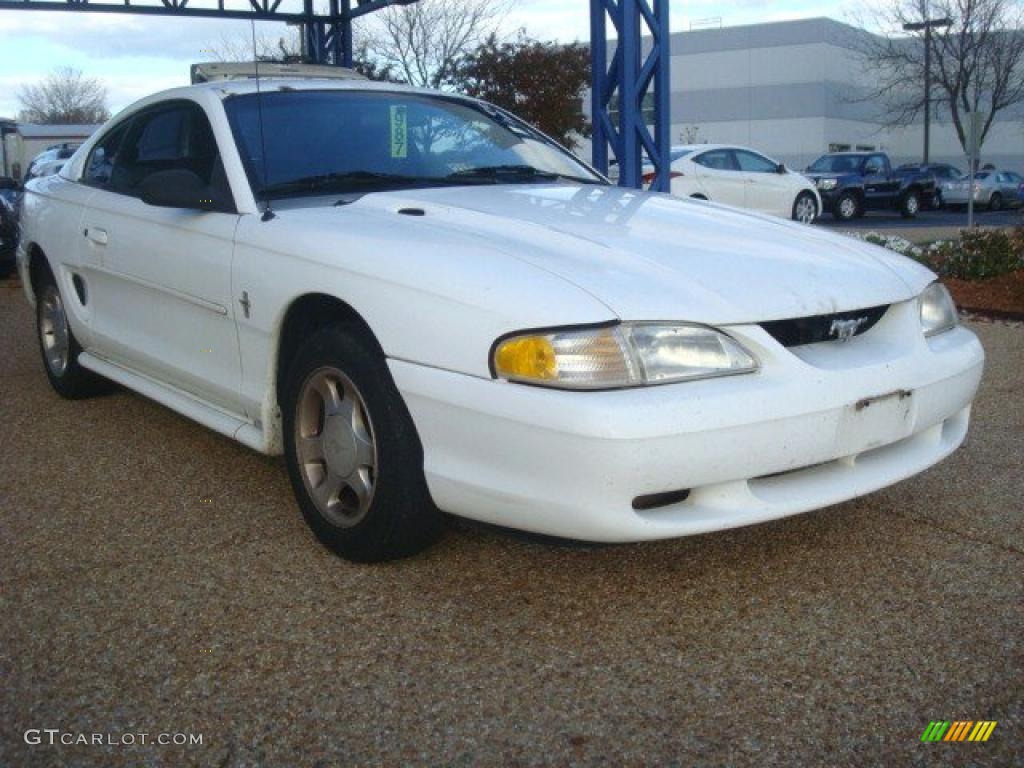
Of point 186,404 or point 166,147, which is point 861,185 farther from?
point 186,404

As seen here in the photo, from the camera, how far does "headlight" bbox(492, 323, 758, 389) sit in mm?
2738

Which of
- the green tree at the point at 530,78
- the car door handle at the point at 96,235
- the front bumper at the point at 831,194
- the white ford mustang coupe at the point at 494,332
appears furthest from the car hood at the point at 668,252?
the front bumper at the point at 831,194

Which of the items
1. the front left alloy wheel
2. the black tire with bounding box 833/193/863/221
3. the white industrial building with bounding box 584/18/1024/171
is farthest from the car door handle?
the white industrial building with bounding box 584/18/1024/171

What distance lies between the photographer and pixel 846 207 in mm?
26094

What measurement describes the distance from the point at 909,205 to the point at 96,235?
84.3 feet

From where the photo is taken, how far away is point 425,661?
273 centimetres

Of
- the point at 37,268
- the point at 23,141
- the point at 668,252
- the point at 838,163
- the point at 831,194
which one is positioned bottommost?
the point at 831,194

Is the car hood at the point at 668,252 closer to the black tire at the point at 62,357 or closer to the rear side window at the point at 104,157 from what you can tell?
the rear side window at the point at 104,157

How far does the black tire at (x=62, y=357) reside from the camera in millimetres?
5414

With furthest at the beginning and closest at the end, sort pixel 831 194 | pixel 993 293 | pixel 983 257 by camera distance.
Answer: pixel 831 194, pixel 983 257, pixel 993 293

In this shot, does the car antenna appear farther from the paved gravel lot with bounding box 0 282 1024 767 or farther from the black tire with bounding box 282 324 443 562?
the paved gravel lot with bounding box 0 282 1024 767

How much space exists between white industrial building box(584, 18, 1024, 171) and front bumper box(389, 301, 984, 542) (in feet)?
147

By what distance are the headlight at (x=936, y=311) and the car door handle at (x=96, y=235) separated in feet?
10.1

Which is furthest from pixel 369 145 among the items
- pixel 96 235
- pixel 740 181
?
pixel 740 181
